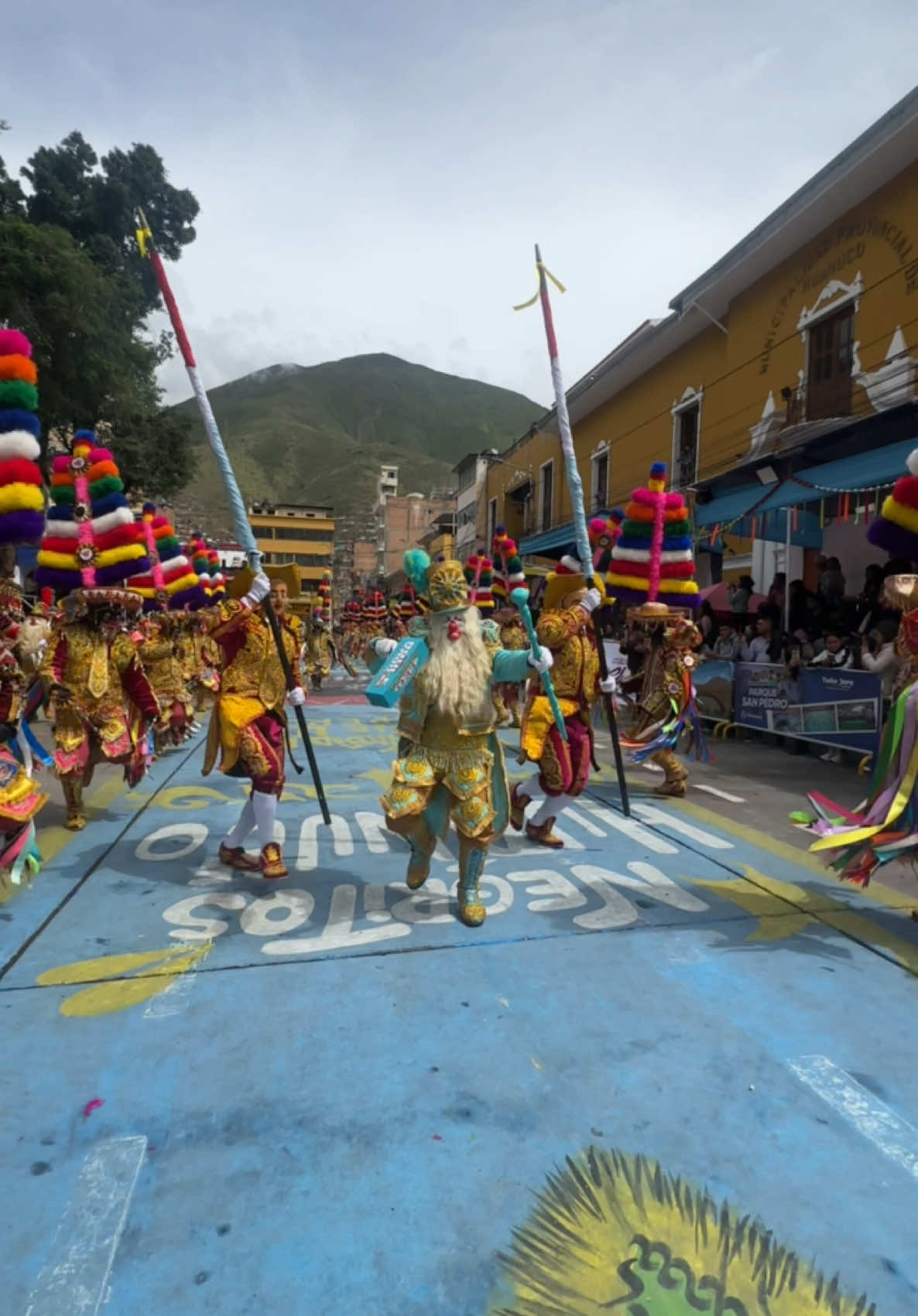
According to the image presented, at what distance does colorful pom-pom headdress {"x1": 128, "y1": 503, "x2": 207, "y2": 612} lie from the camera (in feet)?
26.5

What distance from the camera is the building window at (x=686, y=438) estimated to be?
17156 mm

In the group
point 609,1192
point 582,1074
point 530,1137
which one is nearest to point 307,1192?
point 530,1137

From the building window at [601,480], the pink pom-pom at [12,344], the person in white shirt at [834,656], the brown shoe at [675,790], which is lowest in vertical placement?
the brown shoe at [675,790]

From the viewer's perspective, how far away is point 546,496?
2777cm

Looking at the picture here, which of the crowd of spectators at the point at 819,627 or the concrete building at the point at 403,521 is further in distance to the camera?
the concrete building at the point at 403,521

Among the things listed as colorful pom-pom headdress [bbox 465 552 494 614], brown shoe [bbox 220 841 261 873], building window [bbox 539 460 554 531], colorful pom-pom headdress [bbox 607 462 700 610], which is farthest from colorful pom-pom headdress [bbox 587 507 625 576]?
building window [bbox 539 460 554 531]

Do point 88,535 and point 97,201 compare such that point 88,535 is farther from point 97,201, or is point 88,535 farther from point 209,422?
point 97,201

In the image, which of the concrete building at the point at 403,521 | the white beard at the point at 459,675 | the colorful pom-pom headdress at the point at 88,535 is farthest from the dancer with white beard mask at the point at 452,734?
the concrete building at the point at 403,521

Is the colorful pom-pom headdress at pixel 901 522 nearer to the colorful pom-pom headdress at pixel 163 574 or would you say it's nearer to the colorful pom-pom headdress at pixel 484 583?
the colorful pom-pom headdress at pixel 163 574

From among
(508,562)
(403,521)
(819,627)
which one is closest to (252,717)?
(508,562)

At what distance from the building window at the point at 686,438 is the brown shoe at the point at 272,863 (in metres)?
14.5

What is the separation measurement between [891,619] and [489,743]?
6.96m

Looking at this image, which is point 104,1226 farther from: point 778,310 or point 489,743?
point 778,310

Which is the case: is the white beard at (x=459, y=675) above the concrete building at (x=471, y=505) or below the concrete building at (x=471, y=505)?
below
